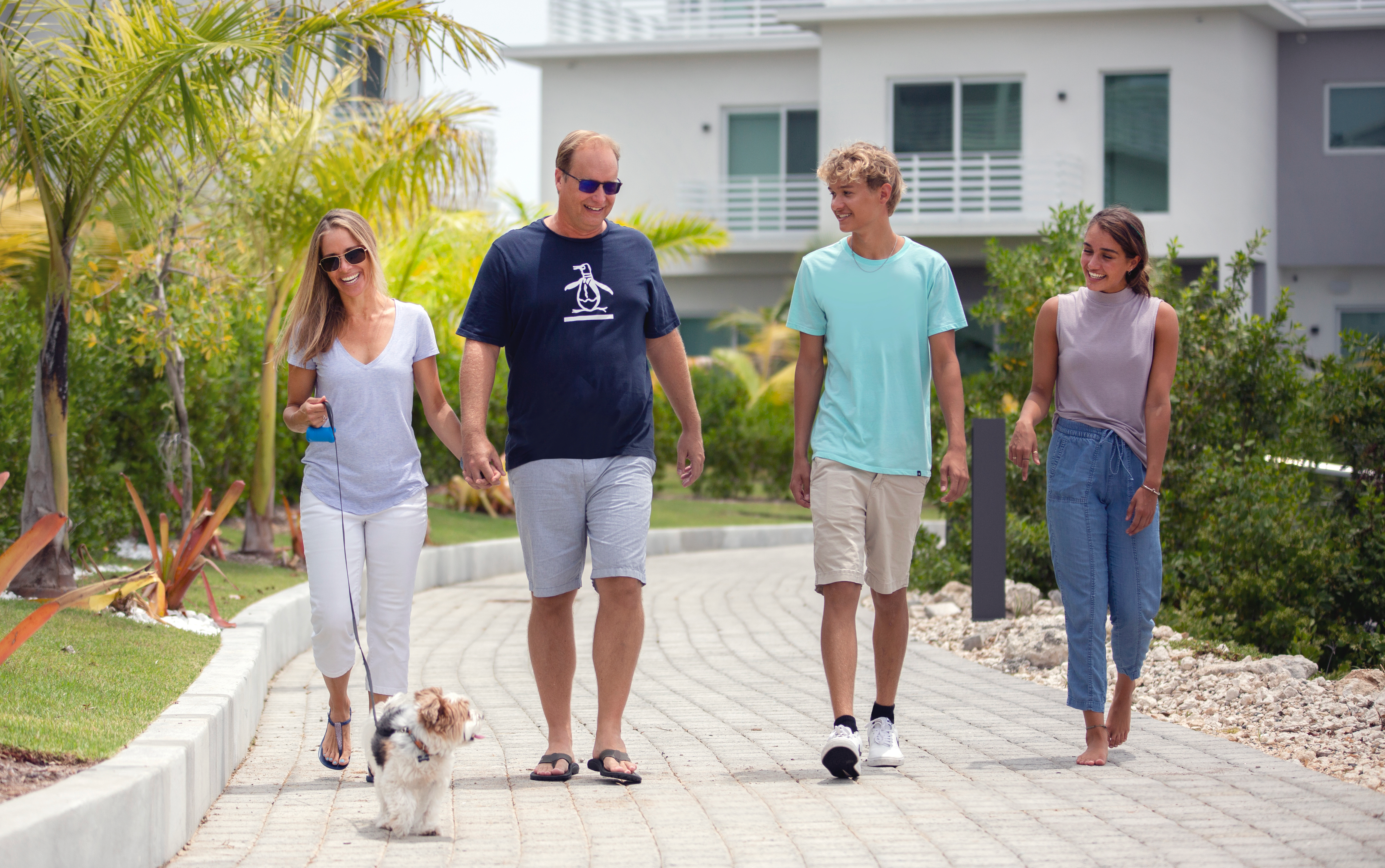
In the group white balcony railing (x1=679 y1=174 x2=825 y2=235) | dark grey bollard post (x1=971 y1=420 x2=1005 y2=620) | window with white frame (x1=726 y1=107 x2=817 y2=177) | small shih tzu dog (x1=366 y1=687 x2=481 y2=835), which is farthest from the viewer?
window with white frame (x1=726 y1=107 x2=817 y2=177)

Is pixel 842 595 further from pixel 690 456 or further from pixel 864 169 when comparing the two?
pixel 864 169

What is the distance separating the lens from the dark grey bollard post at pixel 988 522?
8.95m

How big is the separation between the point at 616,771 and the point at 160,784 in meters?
1.52

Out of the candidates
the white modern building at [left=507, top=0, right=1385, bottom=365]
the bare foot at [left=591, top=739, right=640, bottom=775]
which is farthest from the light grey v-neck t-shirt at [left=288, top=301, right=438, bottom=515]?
the white modern building at [left=507, top=0, right=1385, bottom=365]

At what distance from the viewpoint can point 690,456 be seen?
519 cm

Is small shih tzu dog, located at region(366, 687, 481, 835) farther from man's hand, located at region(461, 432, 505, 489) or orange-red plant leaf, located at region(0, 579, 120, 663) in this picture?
orange-red plant leaf, located at region(0, 579, 120, 663)

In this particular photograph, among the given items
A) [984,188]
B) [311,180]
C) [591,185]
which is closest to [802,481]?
[591,185]

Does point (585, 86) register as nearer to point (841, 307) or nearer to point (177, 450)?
point (177, 450)

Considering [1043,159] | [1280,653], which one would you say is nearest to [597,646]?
[1280,653]

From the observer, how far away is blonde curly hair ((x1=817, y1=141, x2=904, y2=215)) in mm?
5270

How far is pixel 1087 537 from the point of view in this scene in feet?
17.7

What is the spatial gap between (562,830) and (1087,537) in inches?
88.3

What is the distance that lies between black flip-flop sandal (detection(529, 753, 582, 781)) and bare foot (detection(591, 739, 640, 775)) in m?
0.10

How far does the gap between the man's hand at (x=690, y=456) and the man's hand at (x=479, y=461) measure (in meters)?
0.65
